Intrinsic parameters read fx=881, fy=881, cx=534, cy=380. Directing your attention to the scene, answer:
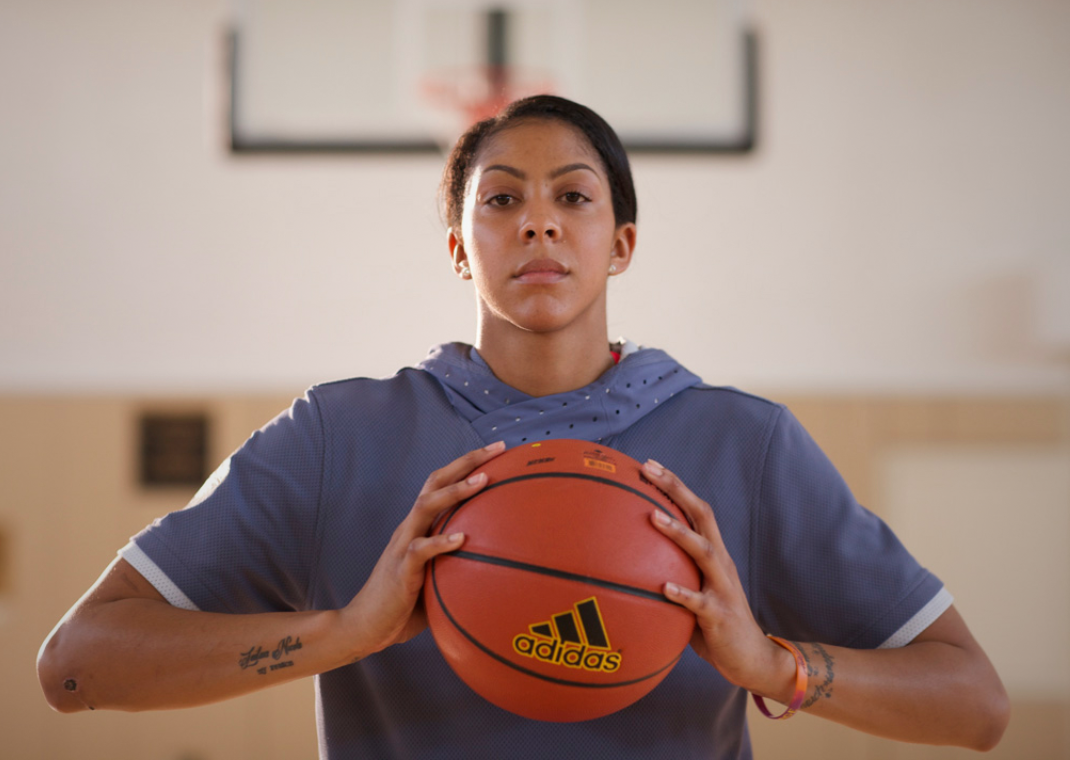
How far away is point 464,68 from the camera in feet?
11.2

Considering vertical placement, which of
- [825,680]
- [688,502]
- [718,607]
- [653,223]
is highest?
[653,223]

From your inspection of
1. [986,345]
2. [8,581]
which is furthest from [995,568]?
[8,581]

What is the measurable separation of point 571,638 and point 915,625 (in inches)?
21.7

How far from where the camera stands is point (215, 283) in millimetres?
3457

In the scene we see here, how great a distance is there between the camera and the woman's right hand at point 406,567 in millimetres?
979

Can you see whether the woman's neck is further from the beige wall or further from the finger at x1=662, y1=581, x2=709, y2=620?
the beige wall

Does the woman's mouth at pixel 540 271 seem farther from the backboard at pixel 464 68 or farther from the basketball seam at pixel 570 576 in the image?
the backboard at pixel 464 68

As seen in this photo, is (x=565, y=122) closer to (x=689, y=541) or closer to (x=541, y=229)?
(x=541, y=229)

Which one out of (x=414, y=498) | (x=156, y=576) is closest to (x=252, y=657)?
(x=156, y=576)

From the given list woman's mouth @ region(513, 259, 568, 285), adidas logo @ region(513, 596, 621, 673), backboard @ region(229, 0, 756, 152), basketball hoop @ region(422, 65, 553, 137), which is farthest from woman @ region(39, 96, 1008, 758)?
backboard @ region(229, 0, 756, 152)

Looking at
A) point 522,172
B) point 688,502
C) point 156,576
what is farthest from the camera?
point 522,172

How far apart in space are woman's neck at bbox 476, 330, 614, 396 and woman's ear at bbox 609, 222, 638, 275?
0.14m

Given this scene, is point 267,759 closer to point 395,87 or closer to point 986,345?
point 395,87

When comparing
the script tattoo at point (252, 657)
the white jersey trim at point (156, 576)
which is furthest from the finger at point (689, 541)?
the white jersey trim at point (156, 576)
